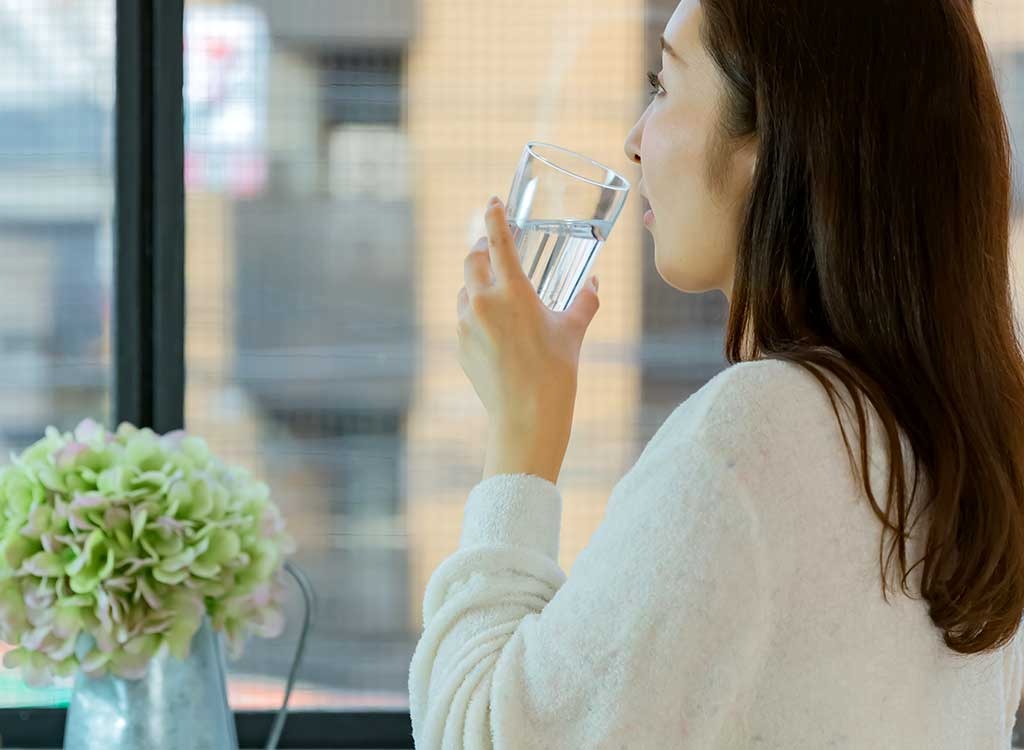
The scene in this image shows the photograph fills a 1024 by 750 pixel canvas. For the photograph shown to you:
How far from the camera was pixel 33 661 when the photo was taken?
3.78 feet

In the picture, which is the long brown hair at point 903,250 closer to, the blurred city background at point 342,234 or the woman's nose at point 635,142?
the woman's nose at point 635,142

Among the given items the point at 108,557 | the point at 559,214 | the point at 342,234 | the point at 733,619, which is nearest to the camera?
the point at 733,619

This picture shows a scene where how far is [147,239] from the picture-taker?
151 centimetres

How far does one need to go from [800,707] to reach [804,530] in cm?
10

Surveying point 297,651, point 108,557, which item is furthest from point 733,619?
point 297,651

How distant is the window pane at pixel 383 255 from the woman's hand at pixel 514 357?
63 centimetres

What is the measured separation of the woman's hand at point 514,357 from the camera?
0.83 m

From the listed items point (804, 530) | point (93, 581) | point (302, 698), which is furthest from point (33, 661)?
point (804, 530)

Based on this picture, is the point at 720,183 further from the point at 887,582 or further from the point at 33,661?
the point at 33,661

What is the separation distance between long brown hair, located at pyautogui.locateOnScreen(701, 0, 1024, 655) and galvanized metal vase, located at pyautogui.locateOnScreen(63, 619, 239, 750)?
710mm

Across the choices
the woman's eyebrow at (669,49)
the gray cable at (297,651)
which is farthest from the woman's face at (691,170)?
the gray cable at (297,651)

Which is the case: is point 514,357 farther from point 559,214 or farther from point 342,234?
point 342,234

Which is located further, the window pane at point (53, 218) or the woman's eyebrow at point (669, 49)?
the window pane at point (53, 218)

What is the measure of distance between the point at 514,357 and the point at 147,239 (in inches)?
32.2
